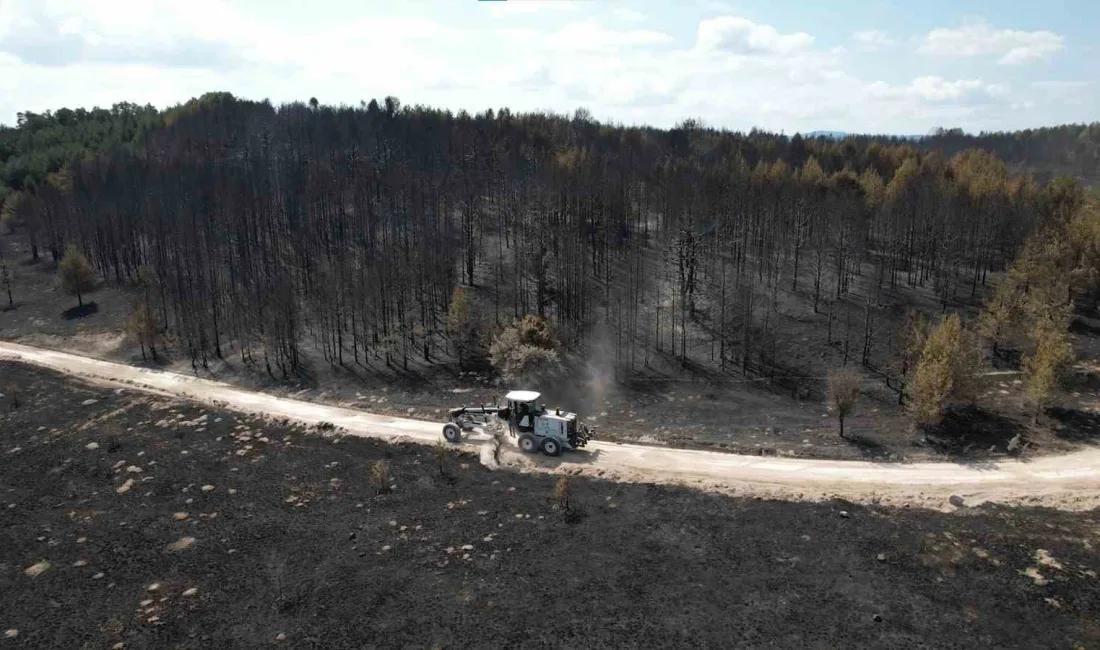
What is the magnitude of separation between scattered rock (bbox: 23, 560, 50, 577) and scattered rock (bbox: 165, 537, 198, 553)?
4.96 m

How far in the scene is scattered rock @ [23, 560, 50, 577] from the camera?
30172mm

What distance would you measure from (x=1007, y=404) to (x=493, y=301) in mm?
51347

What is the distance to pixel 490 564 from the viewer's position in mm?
29953

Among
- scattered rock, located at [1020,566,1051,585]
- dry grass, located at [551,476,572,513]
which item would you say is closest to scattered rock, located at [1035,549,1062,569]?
→ scattered rock, located at [1020,566,1051,585]

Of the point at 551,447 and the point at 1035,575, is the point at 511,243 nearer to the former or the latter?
the point at 551,447

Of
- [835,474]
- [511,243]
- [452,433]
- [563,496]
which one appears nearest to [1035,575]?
[835,474]

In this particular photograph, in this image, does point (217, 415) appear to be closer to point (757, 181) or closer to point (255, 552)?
point (255, 552)

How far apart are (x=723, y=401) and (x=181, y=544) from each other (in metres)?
39.0

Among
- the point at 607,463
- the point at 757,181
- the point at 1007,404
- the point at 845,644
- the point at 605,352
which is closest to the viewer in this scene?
the point at 845,644

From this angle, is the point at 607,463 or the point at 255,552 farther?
the point at 607,463

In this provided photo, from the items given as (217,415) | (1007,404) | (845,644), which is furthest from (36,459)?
(1007,404)

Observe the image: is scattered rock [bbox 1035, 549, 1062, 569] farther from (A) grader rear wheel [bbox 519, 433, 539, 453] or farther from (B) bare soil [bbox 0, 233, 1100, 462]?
(A) grader rear wheel [bbox 519, 433, 539, 453]

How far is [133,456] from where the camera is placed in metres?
43.2

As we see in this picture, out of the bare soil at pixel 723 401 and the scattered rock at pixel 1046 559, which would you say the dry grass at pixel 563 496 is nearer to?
the bare soil at pixel 723 401
